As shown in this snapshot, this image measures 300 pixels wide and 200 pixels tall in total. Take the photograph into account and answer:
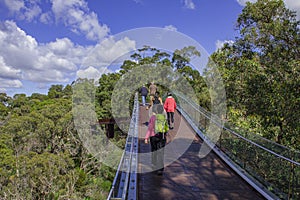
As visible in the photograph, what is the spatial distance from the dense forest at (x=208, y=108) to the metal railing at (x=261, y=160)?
287 cm

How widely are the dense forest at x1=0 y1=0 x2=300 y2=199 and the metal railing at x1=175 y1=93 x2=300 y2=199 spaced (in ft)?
9.42

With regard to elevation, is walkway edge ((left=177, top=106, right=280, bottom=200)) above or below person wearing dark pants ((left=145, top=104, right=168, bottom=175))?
below

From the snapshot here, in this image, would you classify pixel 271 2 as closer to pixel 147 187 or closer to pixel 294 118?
pixel 294 118

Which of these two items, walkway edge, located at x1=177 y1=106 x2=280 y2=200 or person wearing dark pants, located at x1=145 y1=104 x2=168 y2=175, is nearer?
walkway edge, located at x1=177 y1=106 x2=280 y2=200

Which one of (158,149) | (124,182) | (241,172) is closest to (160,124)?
(158,149)

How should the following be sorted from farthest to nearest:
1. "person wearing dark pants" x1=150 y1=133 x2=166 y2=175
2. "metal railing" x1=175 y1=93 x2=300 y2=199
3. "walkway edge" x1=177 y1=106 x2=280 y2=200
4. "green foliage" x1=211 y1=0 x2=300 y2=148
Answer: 1. "green foliage" x1=211 y1=0 x2=300 y2=148
2. "person wearing dark pants" x1=150 y1=133 x2=166 y2=175
3. "walkway edge" x1=177 y1=106 x2=280 y2=200
4. "metal railing" x1=175 y1=93 x2=300 y2=199

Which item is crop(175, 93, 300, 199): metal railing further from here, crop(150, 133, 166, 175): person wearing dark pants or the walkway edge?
crop(150, 133, 166, 175): person wearing dark pants

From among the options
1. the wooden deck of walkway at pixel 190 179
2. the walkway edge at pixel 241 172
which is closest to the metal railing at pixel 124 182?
the wooden deck of walkway at pixel 190 179

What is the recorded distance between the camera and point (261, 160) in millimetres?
4973

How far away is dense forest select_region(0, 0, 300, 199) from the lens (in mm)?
9312

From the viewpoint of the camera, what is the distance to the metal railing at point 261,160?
4.14m

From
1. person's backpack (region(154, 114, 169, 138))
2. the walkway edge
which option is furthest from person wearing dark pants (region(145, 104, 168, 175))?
the walkway edge

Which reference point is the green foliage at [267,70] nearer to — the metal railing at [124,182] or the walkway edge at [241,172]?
the walkway edge at [241,172]

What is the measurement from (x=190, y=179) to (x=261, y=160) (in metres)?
1.32
